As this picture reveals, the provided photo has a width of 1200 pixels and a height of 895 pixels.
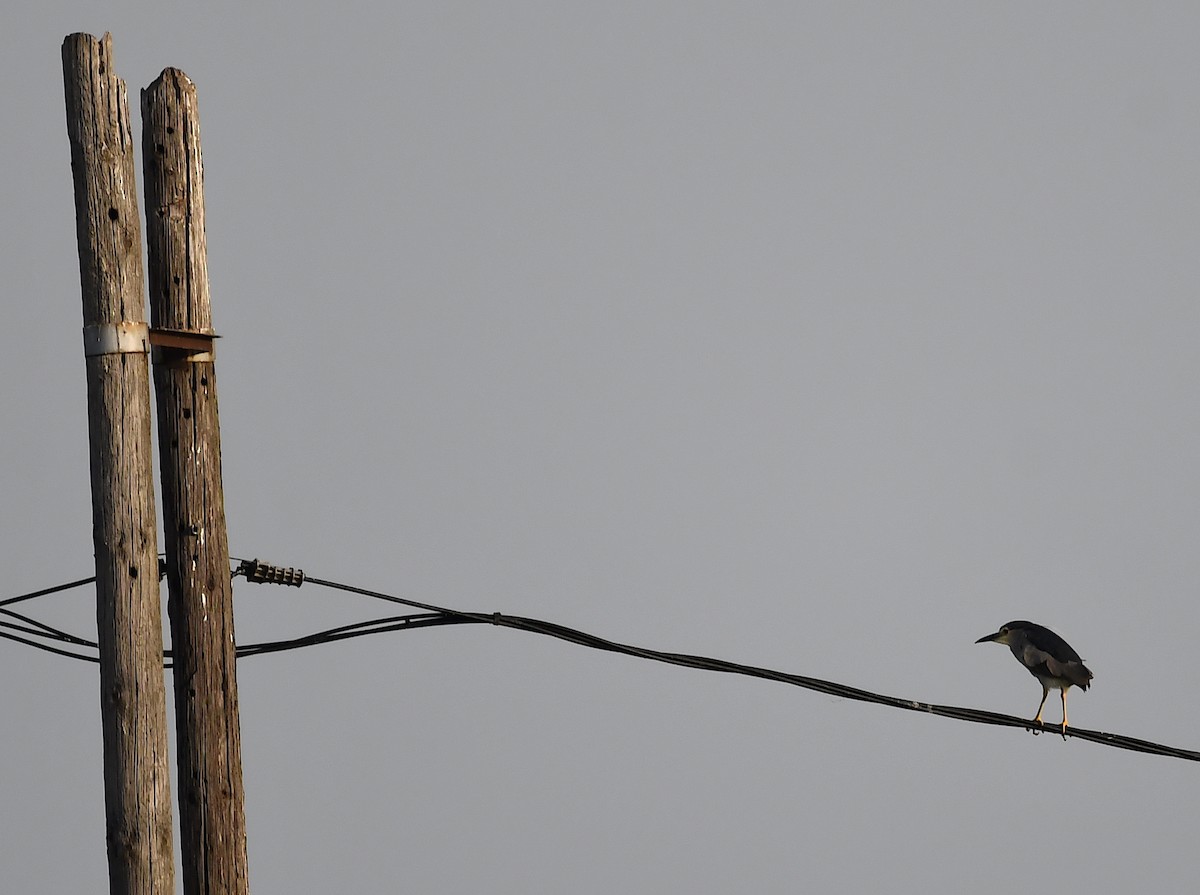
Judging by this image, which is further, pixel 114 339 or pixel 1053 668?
pixel 1053 668

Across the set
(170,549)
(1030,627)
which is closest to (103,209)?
(170,549)

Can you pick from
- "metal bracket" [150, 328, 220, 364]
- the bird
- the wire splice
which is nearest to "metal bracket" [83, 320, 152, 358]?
"metal bracket" [150, 328, 220, 364]

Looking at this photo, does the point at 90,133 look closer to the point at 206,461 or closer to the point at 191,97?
the point at 191,97

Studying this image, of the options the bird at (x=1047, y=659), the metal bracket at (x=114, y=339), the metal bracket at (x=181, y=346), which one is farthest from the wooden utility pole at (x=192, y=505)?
the bird at (x=1047, y=659)

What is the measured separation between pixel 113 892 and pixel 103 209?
10.4 feet

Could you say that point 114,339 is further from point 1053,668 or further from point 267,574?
point 1053,668

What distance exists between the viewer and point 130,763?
258 inches

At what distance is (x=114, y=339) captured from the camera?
670 cm

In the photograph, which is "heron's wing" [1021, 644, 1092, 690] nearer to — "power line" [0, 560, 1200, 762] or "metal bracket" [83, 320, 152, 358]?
"power line" [0, 560, 1200, 762]

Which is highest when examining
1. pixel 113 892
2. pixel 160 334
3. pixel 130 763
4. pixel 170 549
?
pixel 160 334

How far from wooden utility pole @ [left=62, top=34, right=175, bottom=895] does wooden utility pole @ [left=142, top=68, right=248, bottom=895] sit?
0.15 m

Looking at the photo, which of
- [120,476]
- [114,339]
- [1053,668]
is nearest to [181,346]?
[114,339]

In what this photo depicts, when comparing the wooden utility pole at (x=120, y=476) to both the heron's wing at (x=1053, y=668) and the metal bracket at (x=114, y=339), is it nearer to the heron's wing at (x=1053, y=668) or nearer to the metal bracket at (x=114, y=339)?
the metal bracket at (x=114, y=339)

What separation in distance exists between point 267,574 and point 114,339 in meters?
2.05
